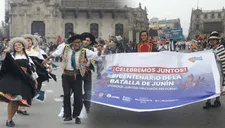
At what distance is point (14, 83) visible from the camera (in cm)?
823

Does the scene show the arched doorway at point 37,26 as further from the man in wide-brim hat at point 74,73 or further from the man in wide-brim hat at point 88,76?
the man in wide-brim hat at point 74,73

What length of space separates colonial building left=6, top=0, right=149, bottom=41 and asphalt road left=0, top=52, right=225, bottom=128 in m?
40.0

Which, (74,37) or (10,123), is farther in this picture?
(74,37)

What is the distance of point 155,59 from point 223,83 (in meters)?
1.75

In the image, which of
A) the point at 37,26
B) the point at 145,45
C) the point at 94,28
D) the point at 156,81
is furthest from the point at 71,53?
the point at 94,28

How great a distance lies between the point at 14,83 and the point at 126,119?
247 cm

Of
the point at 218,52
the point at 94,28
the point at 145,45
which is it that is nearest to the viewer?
the point at 145,45

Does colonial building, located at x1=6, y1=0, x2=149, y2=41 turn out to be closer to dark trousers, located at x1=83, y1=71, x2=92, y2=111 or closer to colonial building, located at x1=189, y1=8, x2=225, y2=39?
dark trousers, located at x1=83, y1=71, x2=92, y2=111

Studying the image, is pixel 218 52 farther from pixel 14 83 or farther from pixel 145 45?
pixel 14 83

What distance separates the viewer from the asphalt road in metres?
8.42

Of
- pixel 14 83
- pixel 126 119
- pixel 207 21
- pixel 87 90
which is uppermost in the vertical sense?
pixel 207 21

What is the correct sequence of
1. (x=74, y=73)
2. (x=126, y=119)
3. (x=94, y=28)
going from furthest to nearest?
(x=94, y=28) → (x=126, y=119) → (x=74, y=73)

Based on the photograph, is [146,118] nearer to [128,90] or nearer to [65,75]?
[128,90]

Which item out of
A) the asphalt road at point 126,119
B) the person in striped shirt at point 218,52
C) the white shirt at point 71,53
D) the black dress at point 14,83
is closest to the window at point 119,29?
the asphalt road at point 126,119
